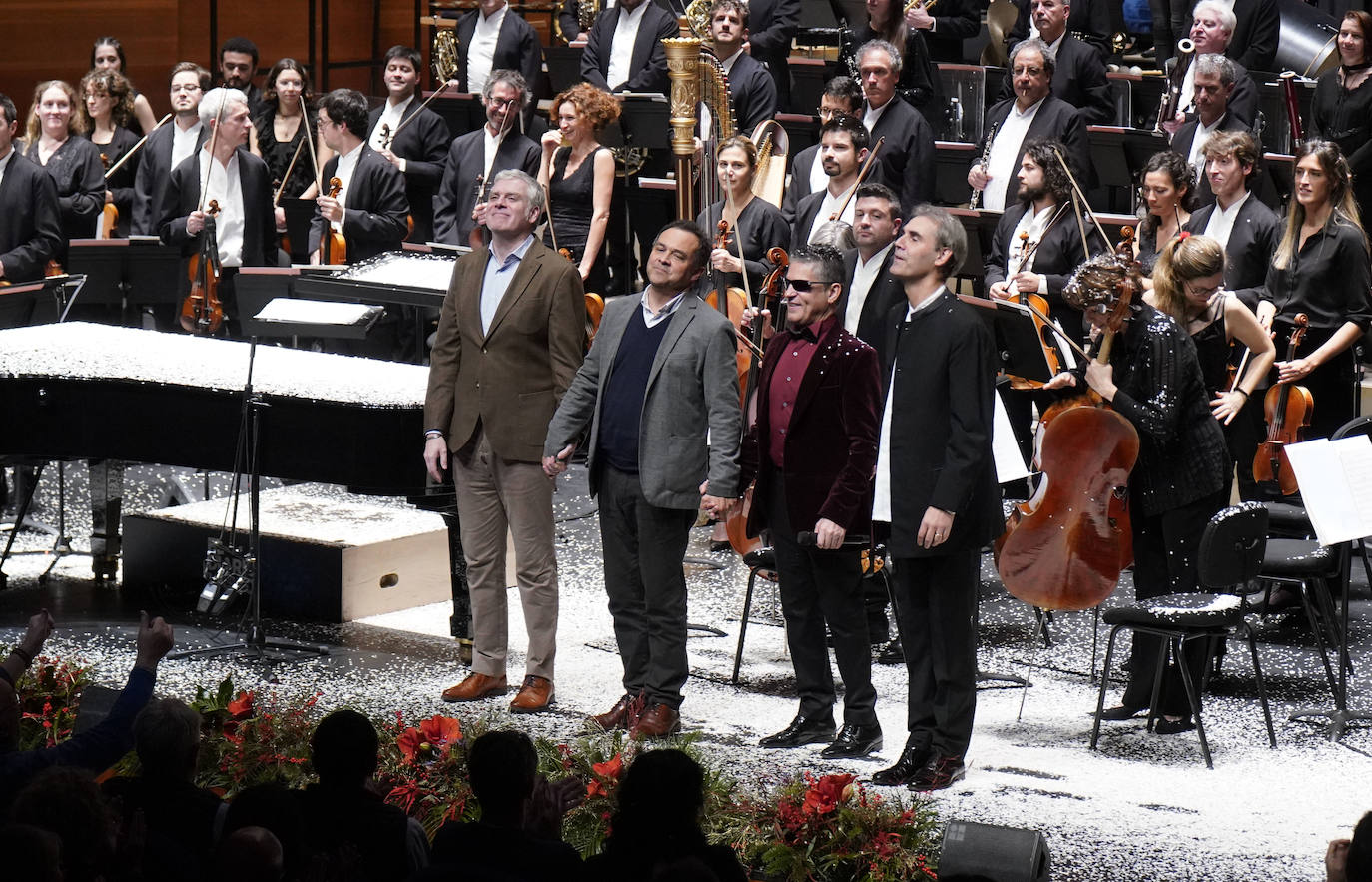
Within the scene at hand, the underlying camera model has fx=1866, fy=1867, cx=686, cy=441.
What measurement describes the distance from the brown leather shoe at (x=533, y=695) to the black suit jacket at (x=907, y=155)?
335 cm

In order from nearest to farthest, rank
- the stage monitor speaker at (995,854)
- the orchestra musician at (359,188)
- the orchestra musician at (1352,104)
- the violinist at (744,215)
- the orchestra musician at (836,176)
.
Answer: the stage monitor speaker at (995,854) < the orchestra musician at (836,176) < the violinist at (744,215) < the orchestra musician at (1352,104) < the orchestra musician at (359,188)

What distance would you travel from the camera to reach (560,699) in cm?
583

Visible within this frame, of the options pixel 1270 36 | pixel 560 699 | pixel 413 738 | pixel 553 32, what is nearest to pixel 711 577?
pixel 560 699

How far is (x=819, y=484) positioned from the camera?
5.23 meters

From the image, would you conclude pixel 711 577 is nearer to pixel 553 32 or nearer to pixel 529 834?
pixel 529 834

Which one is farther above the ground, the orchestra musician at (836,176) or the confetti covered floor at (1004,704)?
the orchestra musician at (836,176)

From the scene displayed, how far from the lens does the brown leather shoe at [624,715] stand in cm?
545

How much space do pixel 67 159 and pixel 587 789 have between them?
6451 mm

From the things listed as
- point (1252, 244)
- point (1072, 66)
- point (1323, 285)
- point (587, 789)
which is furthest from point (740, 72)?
point (587, 789)

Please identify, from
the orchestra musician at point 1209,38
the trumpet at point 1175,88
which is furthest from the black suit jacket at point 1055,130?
the trumpet at point 1175,88

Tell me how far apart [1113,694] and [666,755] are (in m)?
3.15

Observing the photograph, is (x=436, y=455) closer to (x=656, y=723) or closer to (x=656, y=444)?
(x=656, y=444)

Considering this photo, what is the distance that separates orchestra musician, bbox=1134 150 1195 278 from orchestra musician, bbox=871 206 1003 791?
93.3 inches

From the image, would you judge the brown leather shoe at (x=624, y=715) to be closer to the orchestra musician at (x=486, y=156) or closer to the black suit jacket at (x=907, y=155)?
the black suit jacket at (x=907, y=155)
